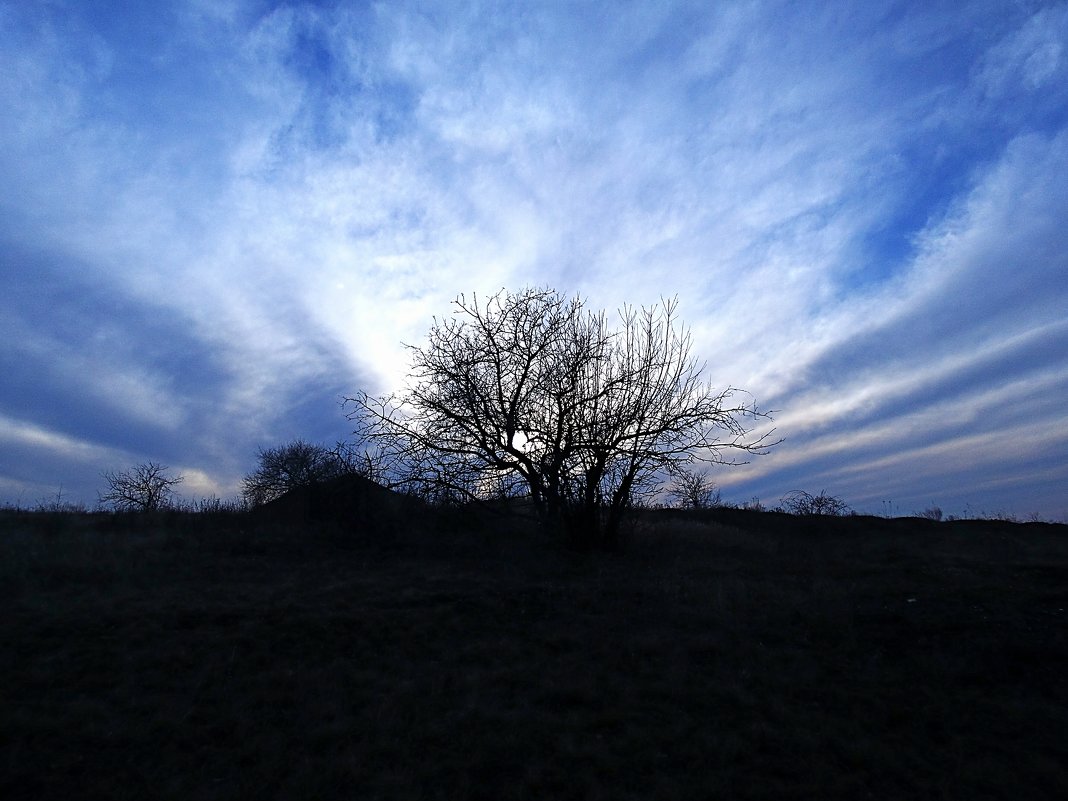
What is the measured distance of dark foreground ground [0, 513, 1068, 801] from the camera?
5477 mm

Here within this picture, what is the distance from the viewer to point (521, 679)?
7523 millimetres

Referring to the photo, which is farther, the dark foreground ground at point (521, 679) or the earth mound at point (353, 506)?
the earth mound at point (353, 506)

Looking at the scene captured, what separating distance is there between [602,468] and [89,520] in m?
12.9

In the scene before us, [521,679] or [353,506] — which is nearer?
[521,679]

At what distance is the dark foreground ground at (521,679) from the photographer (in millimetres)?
5477

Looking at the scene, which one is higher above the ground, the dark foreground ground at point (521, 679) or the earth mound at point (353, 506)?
the earth mound at point (353, 506)

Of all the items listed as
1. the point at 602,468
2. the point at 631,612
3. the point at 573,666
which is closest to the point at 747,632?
the point at 631,612

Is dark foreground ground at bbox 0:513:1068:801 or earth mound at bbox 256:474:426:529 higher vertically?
earth mound at bbox 256:474:426:529

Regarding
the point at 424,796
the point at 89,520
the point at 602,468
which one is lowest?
the point at 424,796

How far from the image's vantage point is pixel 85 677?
23.4ft

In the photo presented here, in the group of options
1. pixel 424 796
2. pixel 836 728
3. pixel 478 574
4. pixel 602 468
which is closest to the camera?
pixel 424 796

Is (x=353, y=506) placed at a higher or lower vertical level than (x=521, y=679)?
higher

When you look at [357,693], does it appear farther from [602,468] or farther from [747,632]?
[602,468]

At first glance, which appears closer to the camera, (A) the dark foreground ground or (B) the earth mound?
(A) the dark foreground ground
